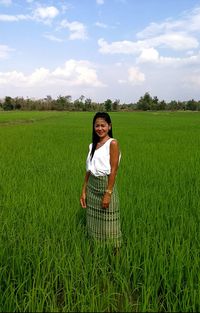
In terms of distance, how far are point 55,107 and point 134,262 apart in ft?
216

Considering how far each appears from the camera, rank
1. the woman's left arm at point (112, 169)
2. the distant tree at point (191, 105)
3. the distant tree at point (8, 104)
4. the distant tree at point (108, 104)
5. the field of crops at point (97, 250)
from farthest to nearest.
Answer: the distant tree at point (191, 105) < the distant tree at point (108, 104) < the distant tree at point (8, 104) < the woman's left arm at point (112, 169) < the field of crops at point (97, 250)

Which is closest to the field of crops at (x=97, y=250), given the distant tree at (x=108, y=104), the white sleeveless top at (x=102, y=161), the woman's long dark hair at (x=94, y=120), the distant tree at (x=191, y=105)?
the white sleeveless top at (x=102, y=161)

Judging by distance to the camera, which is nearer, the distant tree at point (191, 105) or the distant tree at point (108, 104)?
the distant tree at point (108, 104)

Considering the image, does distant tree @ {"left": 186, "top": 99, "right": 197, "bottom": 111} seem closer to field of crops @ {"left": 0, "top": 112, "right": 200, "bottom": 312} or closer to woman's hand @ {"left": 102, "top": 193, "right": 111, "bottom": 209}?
field of crops @ {"left": 0, "top": 112, "right": 200, "bottom": 312}

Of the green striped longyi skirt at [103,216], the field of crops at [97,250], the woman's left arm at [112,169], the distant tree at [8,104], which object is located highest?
the distant tree at [8,104]

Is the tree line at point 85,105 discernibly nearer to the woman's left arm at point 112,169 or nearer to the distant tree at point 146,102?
the distant tree at point 146,102

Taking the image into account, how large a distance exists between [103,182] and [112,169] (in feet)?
0.44

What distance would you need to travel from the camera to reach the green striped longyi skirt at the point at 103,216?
2.42m

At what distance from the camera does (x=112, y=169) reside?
2359 mm

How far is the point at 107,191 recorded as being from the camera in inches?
93.5

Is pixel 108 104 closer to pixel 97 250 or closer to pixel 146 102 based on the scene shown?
→ pixel 146 102

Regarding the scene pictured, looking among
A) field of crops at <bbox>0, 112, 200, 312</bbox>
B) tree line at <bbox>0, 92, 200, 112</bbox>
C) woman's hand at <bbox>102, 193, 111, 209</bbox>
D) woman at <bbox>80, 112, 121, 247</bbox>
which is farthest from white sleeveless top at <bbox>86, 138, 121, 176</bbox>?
tree line at <bbox>0, 92, 200, 112</bbox>

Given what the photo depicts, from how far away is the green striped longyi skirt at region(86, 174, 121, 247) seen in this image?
2422mm

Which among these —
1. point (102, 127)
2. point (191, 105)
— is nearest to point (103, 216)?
point (102, 127)
